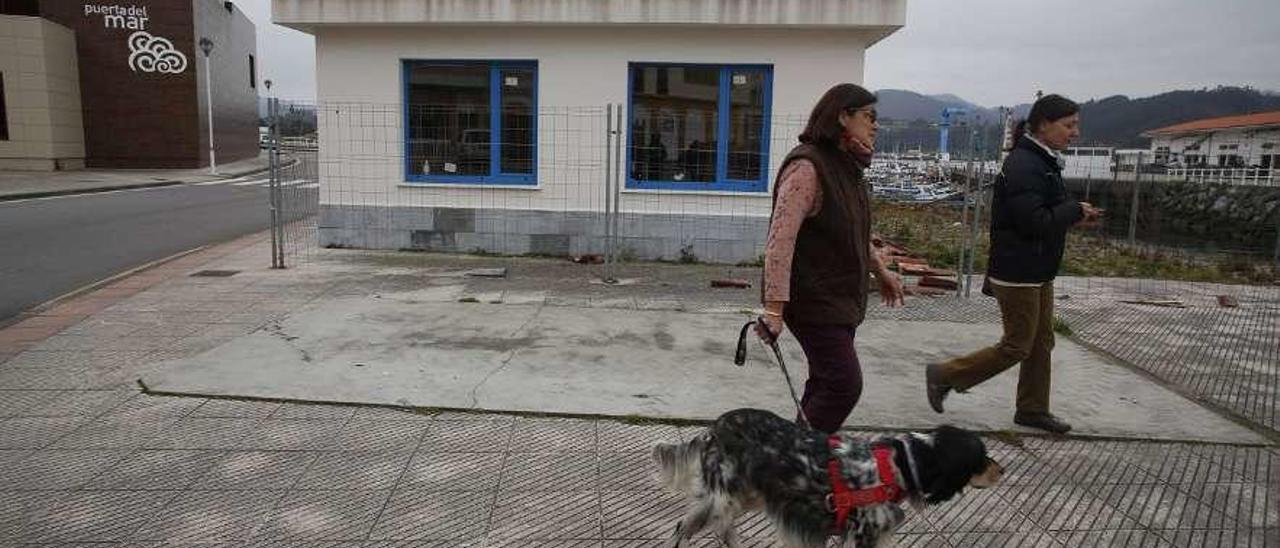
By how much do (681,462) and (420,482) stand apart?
1496mm

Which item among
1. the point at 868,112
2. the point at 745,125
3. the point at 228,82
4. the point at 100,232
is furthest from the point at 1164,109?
the point at 868,112

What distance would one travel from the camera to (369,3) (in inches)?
408

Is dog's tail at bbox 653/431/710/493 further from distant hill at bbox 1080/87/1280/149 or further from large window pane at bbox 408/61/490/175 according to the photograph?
distant hill at bbox 1080/87/1280/149

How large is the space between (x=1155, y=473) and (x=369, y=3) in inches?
375

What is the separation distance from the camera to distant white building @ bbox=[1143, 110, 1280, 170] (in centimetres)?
4828

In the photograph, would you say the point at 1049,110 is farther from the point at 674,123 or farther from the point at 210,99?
the point at 210,99

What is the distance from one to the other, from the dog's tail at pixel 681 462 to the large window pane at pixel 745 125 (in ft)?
26.4

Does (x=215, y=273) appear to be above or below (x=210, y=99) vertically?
below

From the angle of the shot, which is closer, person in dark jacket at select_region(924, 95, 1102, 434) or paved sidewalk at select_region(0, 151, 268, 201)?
person in dark jacket at select_region(924, 95, 1102, 434)

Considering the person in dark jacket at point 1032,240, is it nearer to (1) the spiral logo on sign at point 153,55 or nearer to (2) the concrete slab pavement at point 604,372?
(2) the concrete slab pavement at point 604,372

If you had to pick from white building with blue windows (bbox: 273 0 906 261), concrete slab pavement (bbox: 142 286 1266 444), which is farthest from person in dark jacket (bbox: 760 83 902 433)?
white building with blue windows (bbox: 273 0 906 261)

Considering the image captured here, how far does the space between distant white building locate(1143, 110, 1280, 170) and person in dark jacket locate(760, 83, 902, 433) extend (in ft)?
159

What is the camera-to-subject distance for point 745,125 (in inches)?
422

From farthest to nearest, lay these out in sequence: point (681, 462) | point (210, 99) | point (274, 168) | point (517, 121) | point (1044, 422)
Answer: point (210, 99), point (517, 121), point (274, 168), point (1044, 422), point (681, 462)
